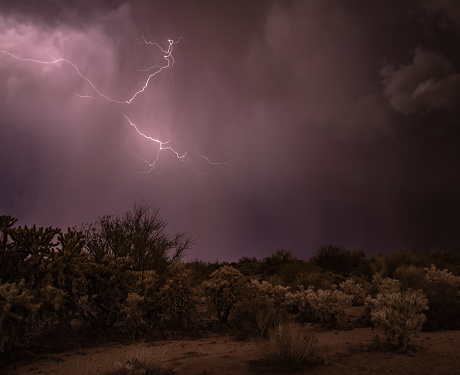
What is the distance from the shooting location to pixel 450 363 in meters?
6.07

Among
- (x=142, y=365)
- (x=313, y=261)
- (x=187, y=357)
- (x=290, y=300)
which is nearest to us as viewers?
(x=142, y=365)

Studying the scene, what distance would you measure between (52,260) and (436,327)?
978 cm

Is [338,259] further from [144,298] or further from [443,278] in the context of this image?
[144,298]

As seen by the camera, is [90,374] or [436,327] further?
[436,327]

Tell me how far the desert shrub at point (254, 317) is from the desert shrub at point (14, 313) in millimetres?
4976

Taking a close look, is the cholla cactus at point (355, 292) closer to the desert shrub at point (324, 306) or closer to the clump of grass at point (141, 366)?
the desert shrub at point (324, 306)

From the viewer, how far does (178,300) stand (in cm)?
1002

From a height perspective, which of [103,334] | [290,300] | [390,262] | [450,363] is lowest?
[450,363]

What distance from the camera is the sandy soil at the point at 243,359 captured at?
6.02 m

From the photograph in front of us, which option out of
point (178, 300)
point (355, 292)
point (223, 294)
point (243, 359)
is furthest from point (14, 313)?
point (355, 292)

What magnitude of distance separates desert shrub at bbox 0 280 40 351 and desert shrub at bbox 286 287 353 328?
7620 millimetres

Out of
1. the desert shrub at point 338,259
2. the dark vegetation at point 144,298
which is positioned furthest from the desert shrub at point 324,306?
the desert shrub at point 338,259

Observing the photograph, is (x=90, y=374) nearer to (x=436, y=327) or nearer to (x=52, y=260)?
(x=52, y=260)

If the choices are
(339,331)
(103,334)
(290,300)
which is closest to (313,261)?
(290,300)
